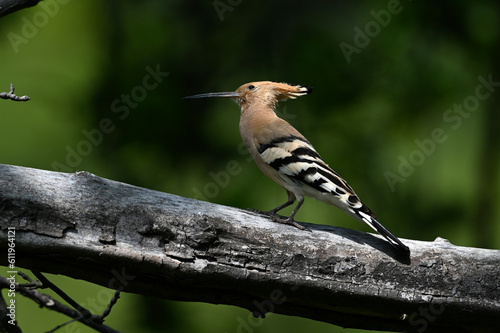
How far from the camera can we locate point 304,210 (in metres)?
3.28

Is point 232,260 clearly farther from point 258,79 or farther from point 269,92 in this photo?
point 258,79

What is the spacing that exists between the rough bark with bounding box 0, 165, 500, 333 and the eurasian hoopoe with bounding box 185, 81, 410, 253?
13 centimetres

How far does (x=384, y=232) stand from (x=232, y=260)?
53 centimetres

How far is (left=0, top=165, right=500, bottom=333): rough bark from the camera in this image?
1596 millimetres

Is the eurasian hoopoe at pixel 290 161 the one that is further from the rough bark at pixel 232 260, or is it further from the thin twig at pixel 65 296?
the thin twig at pixel 65 296

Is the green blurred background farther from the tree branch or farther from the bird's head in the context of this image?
the tree branch

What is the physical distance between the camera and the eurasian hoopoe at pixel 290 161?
2.06 meters

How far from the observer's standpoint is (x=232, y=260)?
167cm

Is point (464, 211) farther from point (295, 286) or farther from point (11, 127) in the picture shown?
point (11, 127)

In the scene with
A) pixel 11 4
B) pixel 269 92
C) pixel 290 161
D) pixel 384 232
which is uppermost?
pixel 11 4

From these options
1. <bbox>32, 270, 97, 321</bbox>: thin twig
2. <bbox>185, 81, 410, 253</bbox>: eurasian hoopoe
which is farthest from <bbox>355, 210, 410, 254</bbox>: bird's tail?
<bbox>32, 270, 97, 321</bbox>: thin twig

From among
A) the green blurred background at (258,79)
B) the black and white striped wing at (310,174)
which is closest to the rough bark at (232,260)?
the black and white striped wing at (310,174)

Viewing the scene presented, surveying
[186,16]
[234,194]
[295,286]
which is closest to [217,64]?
[186,16]

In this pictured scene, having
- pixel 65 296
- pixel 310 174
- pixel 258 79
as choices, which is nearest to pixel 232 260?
pixel 65 296
